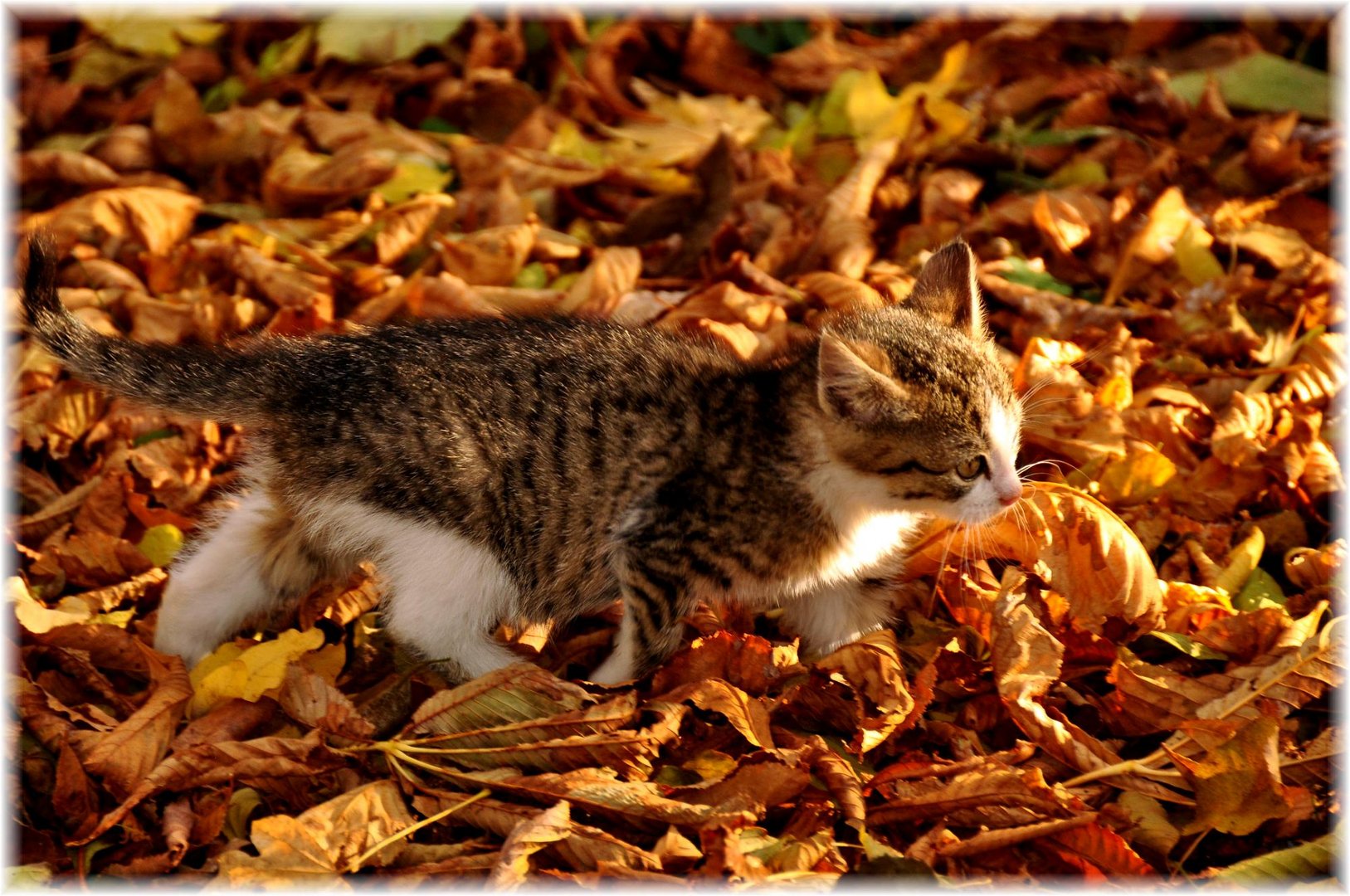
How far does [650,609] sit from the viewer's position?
369cm

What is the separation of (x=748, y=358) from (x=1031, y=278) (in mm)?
1204

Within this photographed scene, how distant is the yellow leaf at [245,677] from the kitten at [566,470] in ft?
0.88

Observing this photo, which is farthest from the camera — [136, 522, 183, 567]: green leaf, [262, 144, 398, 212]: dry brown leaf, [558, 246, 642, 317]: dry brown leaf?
[262, 144, 398, 212]: dry brown leaf

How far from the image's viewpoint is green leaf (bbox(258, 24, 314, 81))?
6.33m

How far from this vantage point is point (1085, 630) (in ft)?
12.0

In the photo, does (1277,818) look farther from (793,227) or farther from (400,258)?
(400,258)

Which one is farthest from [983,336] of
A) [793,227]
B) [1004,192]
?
[1004,192]

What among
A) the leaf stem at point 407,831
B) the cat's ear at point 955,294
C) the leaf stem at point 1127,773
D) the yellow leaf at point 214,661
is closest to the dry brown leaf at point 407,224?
the yellow leaf at point 214,661

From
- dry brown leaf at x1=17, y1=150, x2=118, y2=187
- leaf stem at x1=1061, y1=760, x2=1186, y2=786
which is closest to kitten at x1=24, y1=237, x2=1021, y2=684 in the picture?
leaf stem at x1=1061, y1=760, x2=1186, y2=786

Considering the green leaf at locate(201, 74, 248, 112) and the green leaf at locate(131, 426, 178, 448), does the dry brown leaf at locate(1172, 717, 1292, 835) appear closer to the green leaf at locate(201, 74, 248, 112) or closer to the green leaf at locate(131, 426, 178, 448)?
the green leaf at locate(131, 426, 178, 448)

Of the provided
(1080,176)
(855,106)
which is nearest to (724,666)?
(1080,176)

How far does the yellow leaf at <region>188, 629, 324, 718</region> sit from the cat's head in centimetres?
160

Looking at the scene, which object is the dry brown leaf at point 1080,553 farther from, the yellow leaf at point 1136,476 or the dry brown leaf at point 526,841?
the dry brown leaf at point 526,841

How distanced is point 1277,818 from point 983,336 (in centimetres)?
157
